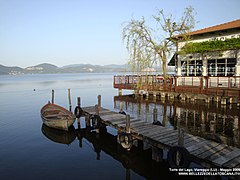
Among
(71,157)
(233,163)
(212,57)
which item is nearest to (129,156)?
(71,157)

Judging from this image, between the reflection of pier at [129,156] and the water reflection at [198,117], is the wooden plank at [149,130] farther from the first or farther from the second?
the water reflection at [198,117]

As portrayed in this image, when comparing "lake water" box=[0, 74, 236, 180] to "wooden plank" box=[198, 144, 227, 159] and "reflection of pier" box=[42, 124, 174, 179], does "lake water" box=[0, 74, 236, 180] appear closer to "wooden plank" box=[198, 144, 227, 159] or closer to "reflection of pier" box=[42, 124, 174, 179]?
"reflection of pier" box=[42, 124, 174, 179]

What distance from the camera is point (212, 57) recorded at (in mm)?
20438

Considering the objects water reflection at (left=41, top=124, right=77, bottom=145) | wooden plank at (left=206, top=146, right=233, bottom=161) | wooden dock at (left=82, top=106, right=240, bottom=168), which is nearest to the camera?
wooden dock at (left=82, top=106, right=240, bottom=168)

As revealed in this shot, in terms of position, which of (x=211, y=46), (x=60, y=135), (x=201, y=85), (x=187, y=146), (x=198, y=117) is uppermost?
(x=211, y=46)

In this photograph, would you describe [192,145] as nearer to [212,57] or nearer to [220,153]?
[220,153]

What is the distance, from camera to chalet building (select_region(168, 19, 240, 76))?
61.9ft

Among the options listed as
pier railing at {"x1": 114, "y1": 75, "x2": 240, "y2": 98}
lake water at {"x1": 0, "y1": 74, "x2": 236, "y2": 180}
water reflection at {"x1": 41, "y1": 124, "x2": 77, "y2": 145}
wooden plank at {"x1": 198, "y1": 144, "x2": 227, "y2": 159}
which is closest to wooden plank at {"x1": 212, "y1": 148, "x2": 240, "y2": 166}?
wooden plank at {"x1": 198, "y1": 144, "x2": 227, "y2": 159}

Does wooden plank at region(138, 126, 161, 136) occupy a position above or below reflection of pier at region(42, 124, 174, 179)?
above

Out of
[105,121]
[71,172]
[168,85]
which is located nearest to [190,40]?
[168,85]

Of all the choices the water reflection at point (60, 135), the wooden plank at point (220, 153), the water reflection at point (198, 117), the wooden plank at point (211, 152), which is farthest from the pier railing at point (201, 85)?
the wooden plank at point (220, 153)

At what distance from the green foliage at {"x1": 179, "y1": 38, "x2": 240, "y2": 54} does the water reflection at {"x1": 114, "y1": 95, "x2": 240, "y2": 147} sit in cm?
569

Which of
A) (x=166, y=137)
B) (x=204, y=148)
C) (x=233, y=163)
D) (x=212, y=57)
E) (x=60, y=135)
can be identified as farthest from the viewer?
(x=212, y=57)

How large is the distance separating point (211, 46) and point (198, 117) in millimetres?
8815
